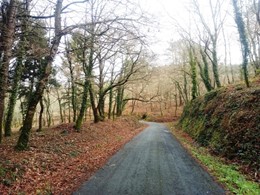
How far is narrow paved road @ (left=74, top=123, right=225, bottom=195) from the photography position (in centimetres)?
702

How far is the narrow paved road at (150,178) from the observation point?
276 inches

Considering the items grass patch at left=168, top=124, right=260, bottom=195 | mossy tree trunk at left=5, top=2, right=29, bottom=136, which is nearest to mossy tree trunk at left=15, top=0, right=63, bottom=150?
mossy tree trunk at left=5, top=2, right=29, bottom=136

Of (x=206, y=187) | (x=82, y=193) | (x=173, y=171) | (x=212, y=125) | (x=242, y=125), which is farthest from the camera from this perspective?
(x=212, y=125)

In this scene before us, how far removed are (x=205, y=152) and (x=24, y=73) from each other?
18103mm

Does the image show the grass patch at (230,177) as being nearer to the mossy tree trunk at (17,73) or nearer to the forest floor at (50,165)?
the forest floor at (50,165)

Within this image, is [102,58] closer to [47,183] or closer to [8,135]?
[8,135]

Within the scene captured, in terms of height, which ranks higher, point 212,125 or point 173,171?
point 212,125

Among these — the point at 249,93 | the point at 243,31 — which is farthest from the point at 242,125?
the point at 243,31

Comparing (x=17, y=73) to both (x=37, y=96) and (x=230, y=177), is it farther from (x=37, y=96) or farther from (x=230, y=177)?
(x=230, y=177)

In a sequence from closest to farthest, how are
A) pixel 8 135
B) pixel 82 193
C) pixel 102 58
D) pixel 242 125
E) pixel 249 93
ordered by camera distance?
pixel 82 193, pixel 242 125, pixel 249 93, pixel 8 135, pixel 102 58

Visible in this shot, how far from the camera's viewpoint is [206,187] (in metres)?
7.29

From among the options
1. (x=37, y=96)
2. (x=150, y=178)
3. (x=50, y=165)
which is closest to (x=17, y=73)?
(x=37, y=96)

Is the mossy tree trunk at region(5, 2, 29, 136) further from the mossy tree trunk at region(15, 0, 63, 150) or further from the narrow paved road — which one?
the narrow paved road

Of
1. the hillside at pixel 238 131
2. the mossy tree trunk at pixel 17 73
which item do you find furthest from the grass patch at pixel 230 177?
the mossy tree trunk at pixel 17 73
